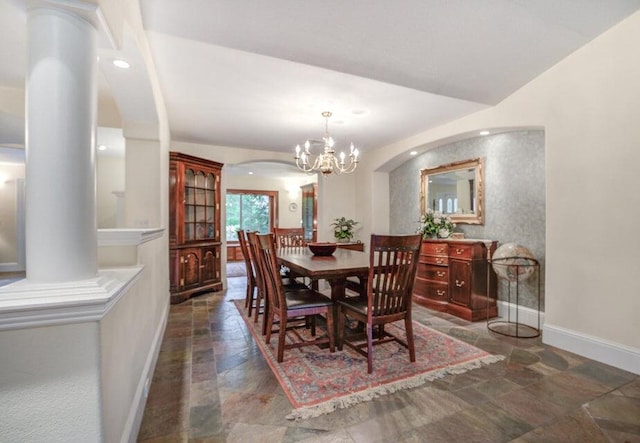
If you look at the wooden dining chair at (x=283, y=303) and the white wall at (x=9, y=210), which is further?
the white wall at (x=9, y=210)

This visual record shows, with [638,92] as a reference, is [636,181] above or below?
below

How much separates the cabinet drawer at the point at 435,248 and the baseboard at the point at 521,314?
0.88m

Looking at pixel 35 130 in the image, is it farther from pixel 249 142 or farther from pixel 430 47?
pixel 249 142

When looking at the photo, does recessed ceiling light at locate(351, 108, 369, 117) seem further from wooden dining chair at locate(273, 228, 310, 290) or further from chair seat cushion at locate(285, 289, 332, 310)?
chair seat cushion at locate(285, 289, 332, 310)

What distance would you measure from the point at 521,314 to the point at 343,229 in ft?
10.1

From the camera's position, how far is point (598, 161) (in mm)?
2594

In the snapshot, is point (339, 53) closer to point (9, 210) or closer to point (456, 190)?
point (456, 190)

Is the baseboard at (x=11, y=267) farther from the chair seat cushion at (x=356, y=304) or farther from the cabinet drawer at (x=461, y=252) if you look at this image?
the cabinet drawer at (x=461, y=252)

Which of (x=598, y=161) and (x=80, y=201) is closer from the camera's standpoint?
(x=80, y=201)

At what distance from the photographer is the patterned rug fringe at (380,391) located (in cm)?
185

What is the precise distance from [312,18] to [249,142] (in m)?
2.98

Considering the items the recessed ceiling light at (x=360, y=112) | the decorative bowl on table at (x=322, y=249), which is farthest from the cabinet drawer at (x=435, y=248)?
the recessed ceiling light at (x=360, y=112)

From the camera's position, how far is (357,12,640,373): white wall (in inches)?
95.0

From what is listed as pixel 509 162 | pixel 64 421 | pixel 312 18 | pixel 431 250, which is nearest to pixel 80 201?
pixel 64 421
